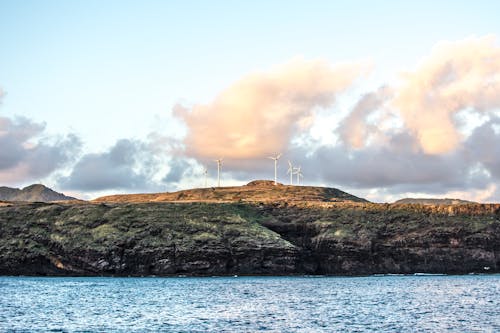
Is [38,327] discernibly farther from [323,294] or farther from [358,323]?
[323,294]

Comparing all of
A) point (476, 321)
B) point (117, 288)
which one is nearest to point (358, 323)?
point (476, 321)

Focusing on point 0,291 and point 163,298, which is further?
point 0,291

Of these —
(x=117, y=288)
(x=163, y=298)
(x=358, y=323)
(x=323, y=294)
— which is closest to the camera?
(x=358, y=323)

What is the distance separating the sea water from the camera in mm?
86500

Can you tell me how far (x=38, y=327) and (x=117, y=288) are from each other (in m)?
73.8

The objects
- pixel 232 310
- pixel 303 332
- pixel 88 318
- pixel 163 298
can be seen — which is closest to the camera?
pixel 303 332

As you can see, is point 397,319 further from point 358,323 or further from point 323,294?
point 323,294

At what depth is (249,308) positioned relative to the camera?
356ft

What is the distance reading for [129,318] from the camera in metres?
96.1

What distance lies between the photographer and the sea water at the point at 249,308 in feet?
284

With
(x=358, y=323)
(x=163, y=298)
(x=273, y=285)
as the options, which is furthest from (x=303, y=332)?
(x=273, y=285)

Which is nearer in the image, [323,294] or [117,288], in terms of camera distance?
[323,294]

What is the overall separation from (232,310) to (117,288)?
2354 inches

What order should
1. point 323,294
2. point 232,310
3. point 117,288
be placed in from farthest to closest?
point 117,288 → point 323,294 → point 232,310
